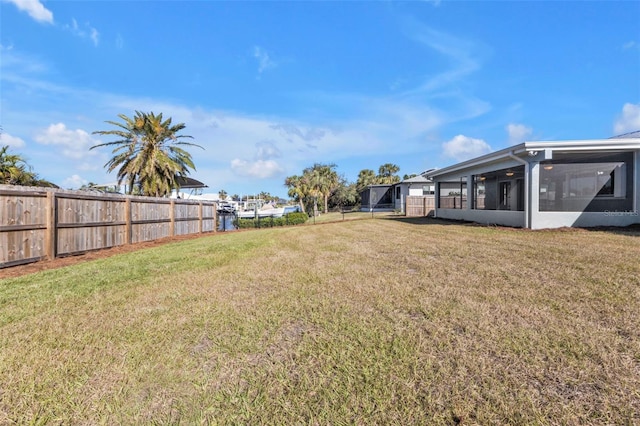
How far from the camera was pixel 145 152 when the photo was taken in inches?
665

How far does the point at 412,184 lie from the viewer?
27875mm

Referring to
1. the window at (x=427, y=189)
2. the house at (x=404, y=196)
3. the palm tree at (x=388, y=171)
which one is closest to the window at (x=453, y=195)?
the house at (x=404, y=196)

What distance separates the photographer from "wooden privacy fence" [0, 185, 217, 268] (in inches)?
230

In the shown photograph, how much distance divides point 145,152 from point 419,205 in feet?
62.4

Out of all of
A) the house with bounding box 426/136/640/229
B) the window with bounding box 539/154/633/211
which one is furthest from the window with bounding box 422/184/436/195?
the window with bounding box 539/154/633/211

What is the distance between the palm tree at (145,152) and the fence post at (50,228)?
35.5 ft

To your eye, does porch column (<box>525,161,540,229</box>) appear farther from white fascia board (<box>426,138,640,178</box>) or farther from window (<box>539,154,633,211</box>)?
white fascia board (<box>426,138,640,178</box>)

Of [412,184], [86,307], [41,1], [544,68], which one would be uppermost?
[544,68]

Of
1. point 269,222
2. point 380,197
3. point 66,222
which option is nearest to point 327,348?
point 66,222

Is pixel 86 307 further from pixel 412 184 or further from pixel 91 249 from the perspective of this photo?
pixel 412 184

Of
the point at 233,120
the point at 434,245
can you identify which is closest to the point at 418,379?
the point at 434,245

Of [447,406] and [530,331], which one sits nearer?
[447,406]

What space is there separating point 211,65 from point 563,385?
1835 centimetres

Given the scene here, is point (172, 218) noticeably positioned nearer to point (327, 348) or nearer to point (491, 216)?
point (327, 348)
